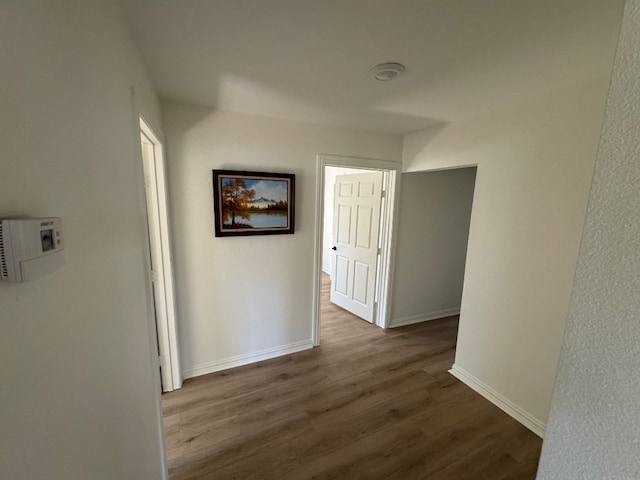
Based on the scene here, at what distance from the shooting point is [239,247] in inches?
93.8

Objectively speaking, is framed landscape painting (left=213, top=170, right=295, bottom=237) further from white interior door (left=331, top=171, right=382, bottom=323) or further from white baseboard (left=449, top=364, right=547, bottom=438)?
white baseboard (left=449, top=364, right=547, bottom=438)

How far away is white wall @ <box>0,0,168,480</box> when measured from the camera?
426mm

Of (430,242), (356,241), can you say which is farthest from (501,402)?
(356,241)

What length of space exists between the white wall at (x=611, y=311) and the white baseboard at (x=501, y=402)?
6.01 feet

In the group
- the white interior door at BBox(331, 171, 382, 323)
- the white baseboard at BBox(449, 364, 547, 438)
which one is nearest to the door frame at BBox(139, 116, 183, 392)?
the white interior door at BBox(331, 171, 382, 323)

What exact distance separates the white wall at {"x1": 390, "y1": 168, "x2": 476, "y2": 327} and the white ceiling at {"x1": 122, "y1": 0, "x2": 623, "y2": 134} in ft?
4.16

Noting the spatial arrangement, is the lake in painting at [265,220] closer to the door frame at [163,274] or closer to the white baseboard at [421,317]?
the door frame at [163,274]

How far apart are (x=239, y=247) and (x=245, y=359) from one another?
43.4 inches

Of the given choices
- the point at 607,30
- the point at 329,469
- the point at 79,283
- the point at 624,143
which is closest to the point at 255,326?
the point at 329,469

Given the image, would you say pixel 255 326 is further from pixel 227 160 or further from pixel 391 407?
pixel 227 160

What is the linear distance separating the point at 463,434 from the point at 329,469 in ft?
3.23

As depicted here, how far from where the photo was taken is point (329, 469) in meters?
1.57

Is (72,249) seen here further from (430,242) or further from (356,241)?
(430,242)

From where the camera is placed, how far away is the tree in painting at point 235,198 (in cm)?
221
